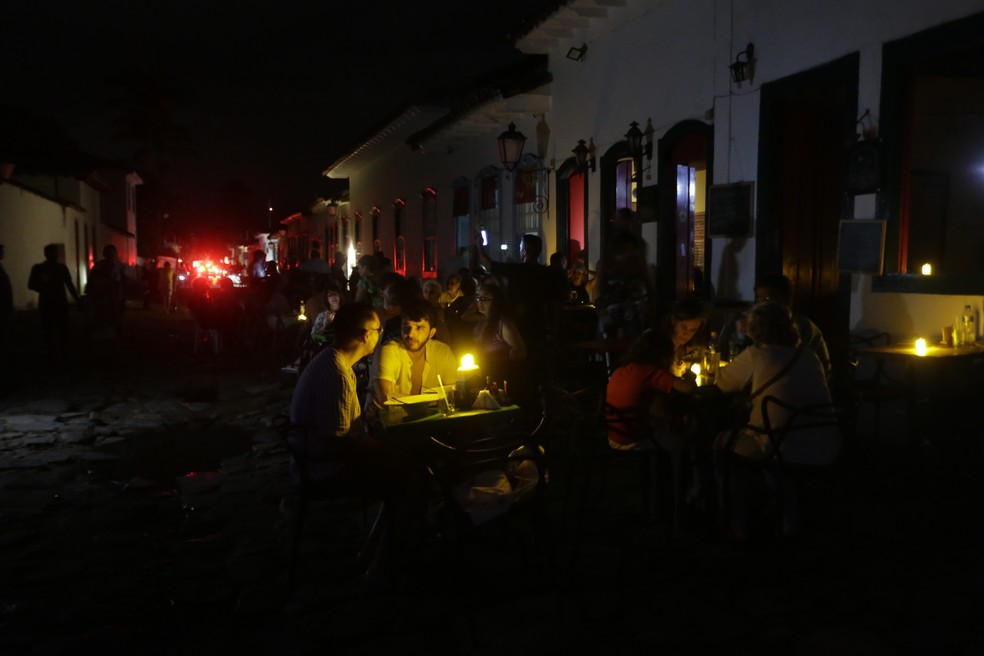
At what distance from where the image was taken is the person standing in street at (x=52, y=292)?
13.2m

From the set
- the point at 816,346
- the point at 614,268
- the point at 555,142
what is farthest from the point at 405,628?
the point at 555,142

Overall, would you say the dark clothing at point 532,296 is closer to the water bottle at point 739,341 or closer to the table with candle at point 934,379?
the water bottle at point 739,341

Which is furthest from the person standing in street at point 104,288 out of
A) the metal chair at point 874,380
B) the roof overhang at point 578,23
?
the metal chair at point 874,380

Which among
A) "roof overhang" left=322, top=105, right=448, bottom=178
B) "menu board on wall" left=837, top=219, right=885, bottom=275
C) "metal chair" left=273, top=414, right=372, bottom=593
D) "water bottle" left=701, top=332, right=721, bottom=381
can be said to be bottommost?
"metal chair" left=273, top=414, right=372, bottom=593

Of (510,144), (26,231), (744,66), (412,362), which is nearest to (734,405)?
(412,362)

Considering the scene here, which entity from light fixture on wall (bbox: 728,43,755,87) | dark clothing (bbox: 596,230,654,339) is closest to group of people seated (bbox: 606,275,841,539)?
dark clothing (bbox: 596,230,654,339)

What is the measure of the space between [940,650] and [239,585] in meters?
3.51

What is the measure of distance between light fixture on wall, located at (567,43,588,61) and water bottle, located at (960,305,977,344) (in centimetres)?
766

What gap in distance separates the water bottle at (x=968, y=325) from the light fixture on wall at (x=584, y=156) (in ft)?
22.2

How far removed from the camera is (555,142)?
1460 centimetres

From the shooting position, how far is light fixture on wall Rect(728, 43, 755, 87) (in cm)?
927

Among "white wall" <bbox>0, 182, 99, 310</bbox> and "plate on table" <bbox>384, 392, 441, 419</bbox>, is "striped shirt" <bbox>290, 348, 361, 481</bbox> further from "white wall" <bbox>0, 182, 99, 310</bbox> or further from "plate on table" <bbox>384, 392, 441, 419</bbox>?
"white wall" <bbox>0, 182, 99, 310</bbox>

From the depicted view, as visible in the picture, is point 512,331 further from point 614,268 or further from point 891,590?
point 891,590

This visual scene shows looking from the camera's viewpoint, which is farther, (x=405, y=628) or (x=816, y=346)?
(x=816, y=346)
